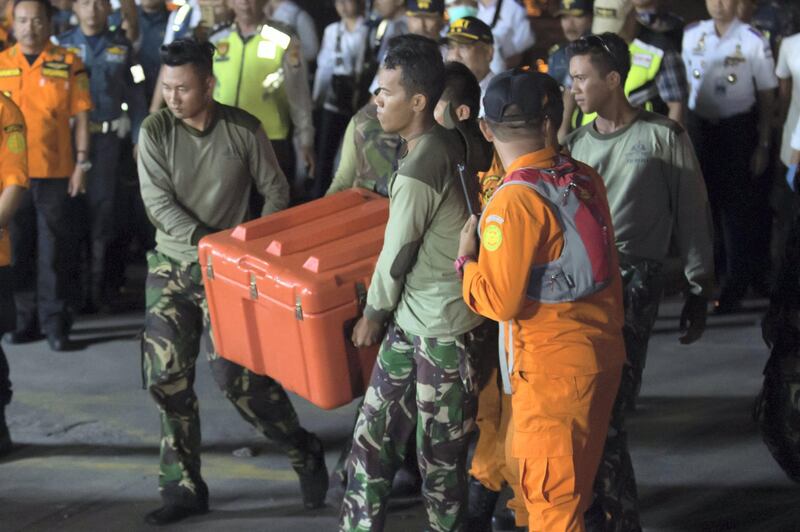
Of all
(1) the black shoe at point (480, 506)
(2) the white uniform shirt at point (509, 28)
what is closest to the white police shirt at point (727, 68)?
(2) the white uniform shirt at point (509, 28)

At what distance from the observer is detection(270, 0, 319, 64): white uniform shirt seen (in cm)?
941

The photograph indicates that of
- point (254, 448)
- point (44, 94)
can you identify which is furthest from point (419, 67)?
point (44, 94)

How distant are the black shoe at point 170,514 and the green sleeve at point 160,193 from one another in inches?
41.5

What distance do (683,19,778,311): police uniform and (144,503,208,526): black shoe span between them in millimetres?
4012

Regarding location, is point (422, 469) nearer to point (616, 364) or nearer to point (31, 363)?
point (616, 364)

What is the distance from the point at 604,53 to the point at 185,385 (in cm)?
204

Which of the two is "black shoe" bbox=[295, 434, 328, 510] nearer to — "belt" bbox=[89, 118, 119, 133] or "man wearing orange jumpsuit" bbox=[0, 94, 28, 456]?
"man wearing orange jumpsuit" bbox=[0, 94, 28, 456]

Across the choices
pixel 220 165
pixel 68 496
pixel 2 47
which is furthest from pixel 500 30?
pixel 68 496

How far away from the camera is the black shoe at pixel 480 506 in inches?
189

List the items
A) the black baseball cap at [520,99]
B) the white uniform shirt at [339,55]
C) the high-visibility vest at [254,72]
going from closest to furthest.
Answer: the black baseball cap at [520,99]
the high-visibility vest at [254,72]
the white uniform shirt at [339,55]

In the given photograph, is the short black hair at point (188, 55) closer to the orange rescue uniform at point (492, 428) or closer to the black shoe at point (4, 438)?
the orange rescue uniform at point (492, 428)

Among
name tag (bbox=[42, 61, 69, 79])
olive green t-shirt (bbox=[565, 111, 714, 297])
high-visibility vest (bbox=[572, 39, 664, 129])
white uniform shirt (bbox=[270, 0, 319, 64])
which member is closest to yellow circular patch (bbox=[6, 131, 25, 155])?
name tag (bbox=[42, 61, 69, 79])

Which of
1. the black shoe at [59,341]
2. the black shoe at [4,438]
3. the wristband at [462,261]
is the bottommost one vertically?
the black shoe at [59,341]

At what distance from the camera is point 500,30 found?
8562 millimetres
